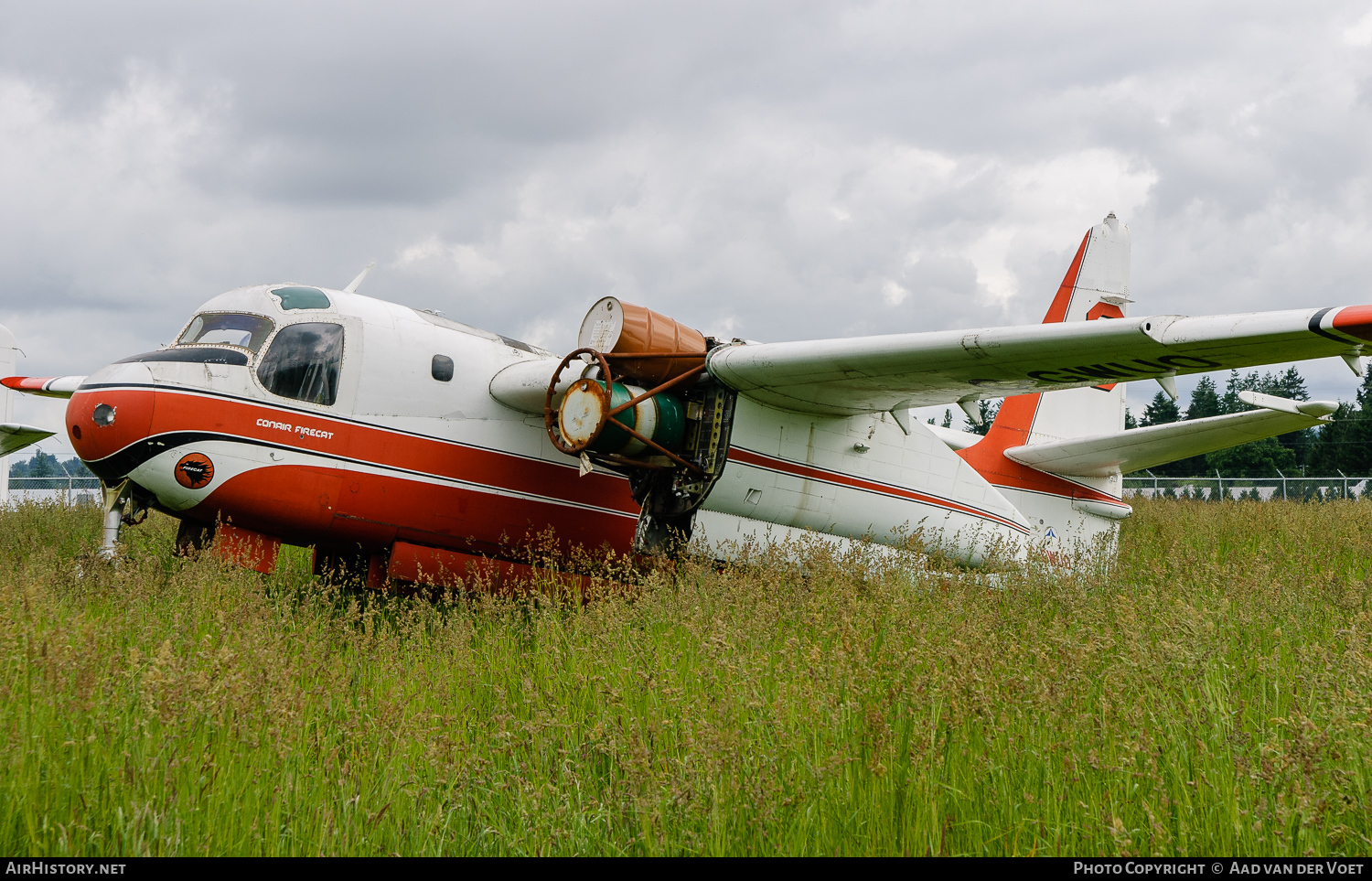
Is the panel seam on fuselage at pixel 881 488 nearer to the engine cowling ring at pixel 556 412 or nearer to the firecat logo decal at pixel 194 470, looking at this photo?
the engine cowling ring at pixel 556 412

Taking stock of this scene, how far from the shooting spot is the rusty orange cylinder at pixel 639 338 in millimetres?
7266

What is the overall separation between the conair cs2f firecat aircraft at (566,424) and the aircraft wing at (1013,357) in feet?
0.07

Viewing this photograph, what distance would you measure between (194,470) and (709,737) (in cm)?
516

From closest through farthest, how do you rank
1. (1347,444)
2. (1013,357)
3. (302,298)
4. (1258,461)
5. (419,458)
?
(1013,357) < (302,298) < (419,458) < (1347,444) < (1258,461)

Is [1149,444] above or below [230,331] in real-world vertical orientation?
above

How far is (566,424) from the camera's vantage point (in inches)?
277

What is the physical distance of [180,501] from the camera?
A: 641cm

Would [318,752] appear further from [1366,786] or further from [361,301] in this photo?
[361,301]

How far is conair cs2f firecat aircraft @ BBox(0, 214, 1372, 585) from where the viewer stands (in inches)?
244

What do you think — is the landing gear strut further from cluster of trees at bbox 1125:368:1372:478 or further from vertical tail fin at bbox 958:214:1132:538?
cluster of trees at bbox 1125:368:1372:478

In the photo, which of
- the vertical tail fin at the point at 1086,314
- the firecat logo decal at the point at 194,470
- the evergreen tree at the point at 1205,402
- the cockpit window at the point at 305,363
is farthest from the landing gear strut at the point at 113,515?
the evergreen tree at the point at 1205,402

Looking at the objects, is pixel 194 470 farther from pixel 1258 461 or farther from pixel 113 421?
pixel 1258 461

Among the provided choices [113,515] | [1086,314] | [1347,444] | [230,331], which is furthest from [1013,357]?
[1347,444]

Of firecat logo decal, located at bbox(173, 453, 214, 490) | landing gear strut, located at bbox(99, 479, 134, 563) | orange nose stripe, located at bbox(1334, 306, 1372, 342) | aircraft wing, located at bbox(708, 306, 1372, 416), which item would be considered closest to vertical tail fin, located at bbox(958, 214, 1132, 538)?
aircraft wing, located at bbox(708, 306, 1372, 416)
